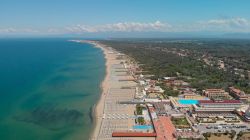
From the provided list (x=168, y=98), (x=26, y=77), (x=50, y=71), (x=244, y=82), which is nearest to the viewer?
(x=168, y=98)

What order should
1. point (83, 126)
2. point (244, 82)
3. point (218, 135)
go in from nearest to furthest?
1. point (218, 135)
2. point (83, 126)
3. point (244, 82)

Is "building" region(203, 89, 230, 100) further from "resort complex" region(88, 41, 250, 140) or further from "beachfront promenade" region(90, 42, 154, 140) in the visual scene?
"beachfront promenade" region(90, 42, 154, 140)

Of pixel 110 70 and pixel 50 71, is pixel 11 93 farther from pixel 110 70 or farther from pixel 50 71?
pixel 110 70

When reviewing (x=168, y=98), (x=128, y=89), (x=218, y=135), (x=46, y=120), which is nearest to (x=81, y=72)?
(x=128, y=89)

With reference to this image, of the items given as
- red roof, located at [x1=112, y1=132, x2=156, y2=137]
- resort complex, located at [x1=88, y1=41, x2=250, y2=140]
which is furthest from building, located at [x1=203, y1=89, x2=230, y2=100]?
red roof, located at [x1=112, y1=132, x2=156, y2=137]

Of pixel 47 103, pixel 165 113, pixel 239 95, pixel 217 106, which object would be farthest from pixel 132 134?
pixel 239 95

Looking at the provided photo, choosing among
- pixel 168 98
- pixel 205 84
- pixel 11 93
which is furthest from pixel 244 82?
pixel 11 93

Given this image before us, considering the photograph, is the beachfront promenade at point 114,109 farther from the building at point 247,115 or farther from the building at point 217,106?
the building at point 247,115

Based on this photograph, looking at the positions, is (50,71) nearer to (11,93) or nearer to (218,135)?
(11,93)

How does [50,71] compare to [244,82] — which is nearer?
[244,82]
